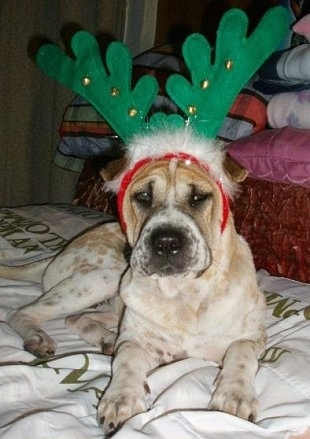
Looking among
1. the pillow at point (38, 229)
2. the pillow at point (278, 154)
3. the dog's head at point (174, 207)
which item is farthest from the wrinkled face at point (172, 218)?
the pillow at point (38, 229)

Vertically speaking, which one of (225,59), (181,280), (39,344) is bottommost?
(39,344)

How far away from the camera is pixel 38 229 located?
131 inches

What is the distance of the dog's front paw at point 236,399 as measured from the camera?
160 cm

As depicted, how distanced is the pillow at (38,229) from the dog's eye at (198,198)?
1251 mm

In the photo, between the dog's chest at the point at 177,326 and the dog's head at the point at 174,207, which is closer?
the dog's head at the point at 174,207

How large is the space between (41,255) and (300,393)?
5.71 ft

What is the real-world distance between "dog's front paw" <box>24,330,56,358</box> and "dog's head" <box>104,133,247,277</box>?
455mm

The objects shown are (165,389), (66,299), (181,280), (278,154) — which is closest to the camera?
(165,389)

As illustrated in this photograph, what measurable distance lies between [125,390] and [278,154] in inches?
53.0

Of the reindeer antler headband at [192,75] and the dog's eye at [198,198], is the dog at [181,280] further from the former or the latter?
the reindeer antler headband at [192,75]

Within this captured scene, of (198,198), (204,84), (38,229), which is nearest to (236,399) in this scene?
(198,198)

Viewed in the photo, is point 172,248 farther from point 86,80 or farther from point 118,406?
point 86,80

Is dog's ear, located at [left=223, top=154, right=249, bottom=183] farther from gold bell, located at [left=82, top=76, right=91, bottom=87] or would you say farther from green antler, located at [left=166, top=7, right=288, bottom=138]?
gold bell, located at [left=82, top=76, right=91, bottom=87]

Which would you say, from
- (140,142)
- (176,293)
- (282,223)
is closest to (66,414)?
(176,293)
